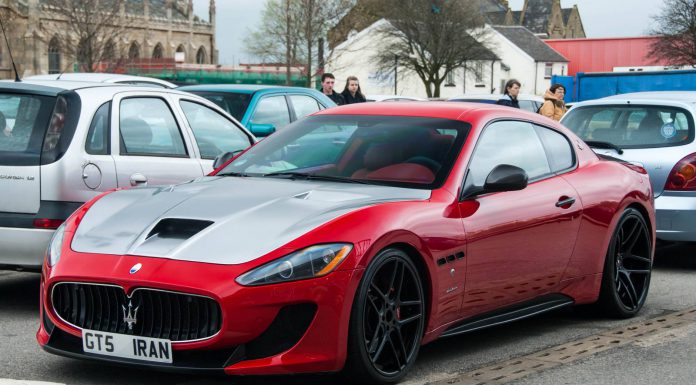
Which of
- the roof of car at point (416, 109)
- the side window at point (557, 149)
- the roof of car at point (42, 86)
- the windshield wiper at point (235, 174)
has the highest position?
the roof of car at point (42, 86)

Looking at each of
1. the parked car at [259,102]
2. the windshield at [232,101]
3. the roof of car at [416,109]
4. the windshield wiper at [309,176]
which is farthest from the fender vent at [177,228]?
the windshield at [232,101]

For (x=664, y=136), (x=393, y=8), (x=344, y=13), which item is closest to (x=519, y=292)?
(x=664, y=136)

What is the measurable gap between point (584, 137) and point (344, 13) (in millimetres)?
64817

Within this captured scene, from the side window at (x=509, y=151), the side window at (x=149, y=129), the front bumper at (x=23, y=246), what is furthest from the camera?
the side window at (x=149, y=129)

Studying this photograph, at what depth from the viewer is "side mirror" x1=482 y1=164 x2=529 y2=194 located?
607 centimetres

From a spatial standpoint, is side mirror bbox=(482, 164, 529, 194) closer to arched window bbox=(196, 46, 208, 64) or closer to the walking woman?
the walking woman

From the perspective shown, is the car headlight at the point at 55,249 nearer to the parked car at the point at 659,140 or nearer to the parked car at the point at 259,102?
the parked car at the point at 659,140

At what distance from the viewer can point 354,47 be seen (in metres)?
98.1

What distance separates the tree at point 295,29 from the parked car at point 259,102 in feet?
197

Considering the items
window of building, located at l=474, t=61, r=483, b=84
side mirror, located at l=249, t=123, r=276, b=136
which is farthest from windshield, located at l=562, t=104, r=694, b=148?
window of building, located at l=474, t=61, r=483, b=84

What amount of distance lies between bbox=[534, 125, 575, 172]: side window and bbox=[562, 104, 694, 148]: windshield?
10.5 ft

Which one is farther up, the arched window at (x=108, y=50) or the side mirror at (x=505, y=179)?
the arched window at (x=108, y=50)

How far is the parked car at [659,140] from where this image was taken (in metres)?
10.0

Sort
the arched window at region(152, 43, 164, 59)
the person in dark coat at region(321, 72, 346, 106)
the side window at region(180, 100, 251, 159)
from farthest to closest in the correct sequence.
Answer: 1. the arched window at region(152, 43, 164, 59)
2. the person in dark coat at region(321, 72, 346, 106)
3. the side window at region(180, 100, 251, 159)
